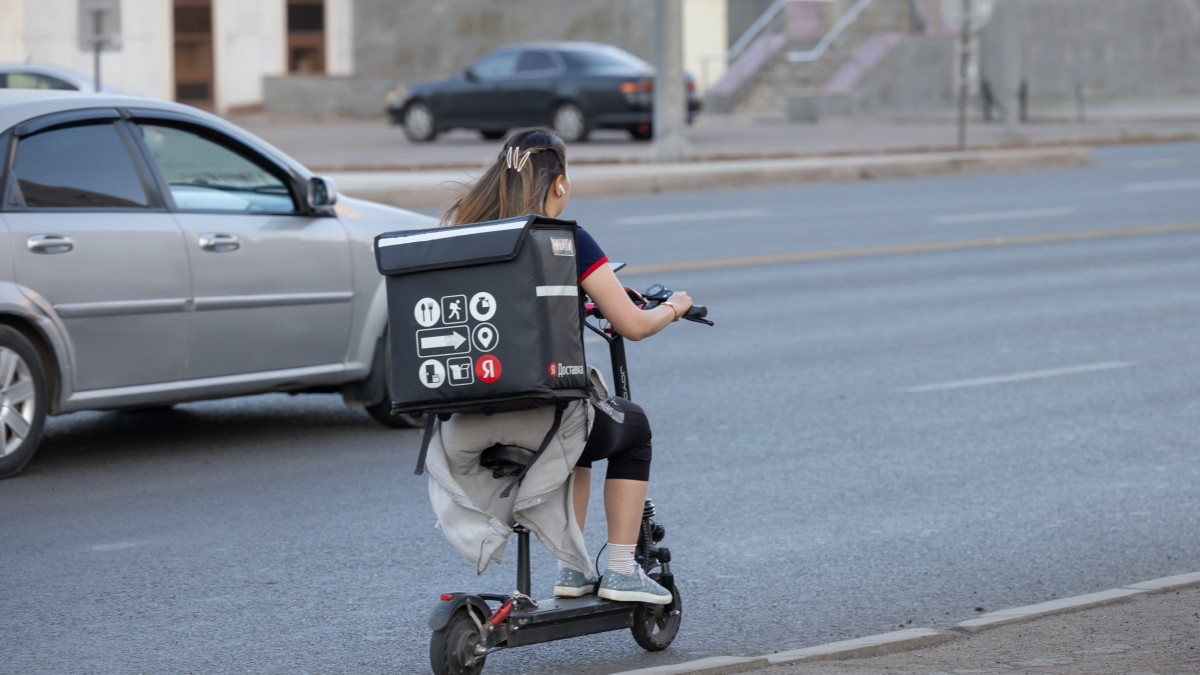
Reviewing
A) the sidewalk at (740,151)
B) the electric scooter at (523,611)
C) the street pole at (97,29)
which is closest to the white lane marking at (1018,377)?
the electric scooter at (523,611)

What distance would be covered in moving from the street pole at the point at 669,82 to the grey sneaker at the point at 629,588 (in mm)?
22390

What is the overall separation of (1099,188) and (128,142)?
18.0 m

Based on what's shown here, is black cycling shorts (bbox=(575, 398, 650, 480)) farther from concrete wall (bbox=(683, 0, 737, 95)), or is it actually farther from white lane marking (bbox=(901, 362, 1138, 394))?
concrete wall (bbox=(683, 0, 737, 95))

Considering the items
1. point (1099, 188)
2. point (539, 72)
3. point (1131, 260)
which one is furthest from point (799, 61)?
point (1131, 260)

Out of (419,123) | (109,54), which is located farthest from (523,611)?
(109,54)

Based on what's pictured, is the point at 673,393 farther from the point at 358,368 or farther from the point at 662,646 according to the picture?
the point at 662,646

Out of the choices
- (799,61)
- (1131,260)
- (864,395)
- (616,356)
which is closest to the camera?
(616,356)

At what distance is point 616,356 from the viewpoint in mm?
5043

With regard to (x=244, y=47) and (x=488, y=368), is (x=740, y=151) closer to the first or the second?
(x=244, y=47)

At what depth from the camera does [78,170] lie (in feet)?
26.2

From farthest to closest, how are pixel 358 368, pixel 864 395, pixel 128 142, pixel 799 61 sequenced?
pixel 799 61
pixel 864 395
pixel 358 368
pixel 128 142

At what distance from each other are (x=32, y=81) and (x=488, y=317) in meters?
13.6

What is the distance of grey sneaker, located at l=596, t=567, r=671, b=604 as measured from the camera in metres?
4.97

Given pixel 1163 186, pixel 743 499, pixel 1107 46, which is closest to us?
pixel 743 499
